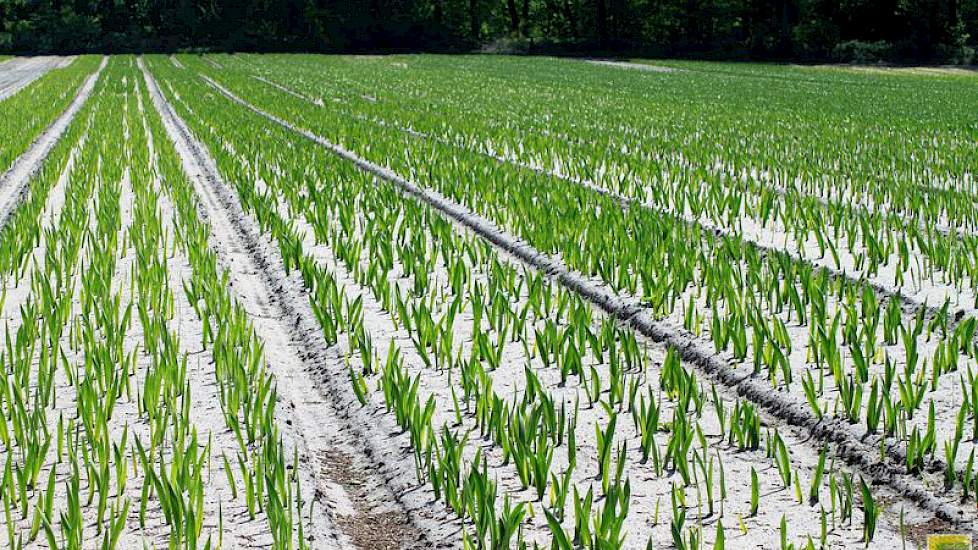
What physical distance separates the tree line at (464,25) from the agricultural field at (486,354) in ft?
158

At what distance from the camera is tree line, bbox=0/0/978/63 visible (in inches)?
2320

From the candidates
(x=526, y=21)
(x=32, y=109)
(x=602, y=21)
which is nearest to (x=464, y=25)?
(x=526, y=21)

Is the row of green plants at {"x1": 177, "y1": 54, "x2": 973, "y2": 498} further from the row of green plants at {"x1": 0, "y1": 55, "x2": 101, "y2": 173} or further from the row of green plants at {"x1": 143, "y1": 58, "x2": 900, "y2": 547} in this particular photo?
the row of green plants at {"x1": 0, "y1": 55, "x2": 101, "y2": 173}

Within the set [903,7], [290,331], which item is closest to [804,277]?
[290,331]

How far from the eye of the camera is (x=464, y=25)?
73562mm

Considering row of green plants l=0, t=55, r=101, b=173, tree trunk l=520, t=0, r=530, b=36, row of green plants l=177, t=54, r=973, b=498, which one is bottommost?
row of green plants l=177, t=54, r=973, b=498

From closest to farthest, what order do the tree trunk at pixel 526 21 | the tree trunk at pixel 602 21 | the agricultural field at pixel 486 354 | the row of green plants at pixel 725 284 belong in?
the agricultural field at pixel 486 354 < the row of green plants at pixel 725 284 < the tree trunk at pixel 602 21 < the tree trunk at pixel 526 21

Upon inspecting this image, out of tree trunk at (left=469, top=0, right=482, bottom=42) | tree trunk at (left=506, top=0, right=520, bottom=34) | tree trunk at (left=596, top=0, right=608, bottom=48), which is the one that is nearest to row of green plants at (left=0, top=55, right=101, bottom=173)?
tree trunk at (left=596, top=0, right=608, bottom=48)

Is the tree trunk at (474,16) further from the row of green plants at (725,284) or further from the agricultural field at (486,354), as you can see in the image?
the row of green plants at (725,284)

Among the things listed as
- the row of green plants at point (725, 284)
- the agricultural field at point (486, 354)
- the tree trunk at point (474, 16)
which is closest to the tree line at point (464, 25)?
the tree trunk at point (474, 16)

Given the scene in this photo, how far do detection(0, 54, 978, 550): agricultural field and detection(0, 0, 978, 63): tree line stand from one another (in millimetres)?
48302

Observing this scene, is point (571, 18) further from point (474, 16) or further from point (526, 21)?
point (474, 16)

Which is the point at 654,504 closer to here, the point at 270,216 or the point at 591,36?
the point at 270,216

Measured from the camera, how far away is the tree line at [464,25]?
58.9 meters
